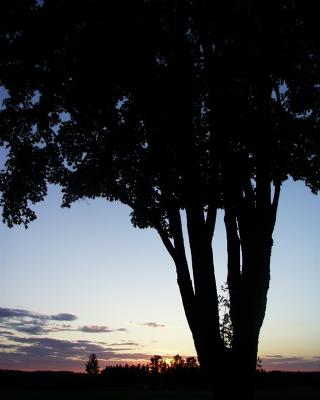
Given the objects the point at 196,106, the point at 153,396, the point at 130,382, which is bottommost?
the point at 153,396

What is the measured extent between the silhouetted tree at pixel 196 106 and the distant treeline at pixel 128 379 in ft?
157

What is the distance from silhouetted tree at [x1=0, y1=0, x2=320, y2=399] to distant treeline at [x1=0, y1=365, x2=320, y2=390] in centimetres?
4782

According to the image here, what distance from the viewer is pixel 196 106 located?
14.0 m

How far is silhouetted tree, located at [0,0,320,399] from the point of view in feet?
38.8

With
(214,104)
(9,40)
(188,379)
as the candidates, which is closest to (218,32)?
(214,104)

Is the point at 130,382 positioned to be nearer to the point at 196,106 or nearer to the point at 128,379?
the point at 128,379

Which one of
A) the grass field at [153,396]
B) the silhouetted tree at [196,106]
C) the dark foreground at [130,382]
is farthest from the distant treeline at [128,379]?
the silhouetted tree at [196,106]

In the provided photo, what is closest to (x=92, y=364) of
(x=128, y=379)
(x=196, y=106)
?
(x=128, y=379)

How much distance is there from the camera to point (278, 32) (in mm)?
12266

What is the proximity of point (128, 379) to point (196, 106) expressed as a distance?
174 ft

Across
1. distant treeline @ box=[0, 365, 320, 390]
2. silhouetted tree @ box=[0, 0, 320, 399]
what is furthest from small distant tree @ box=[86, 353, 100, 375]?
silhouetted tree @ box=[0, 0, 320, 399]

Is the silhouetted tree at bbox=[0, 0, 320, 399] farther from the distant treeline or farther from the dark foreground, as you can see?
the distant treeline

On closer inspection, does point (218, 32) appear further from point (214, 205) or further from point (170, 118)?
point (214, 205)

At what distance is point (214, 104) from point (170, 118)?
1.37 m
